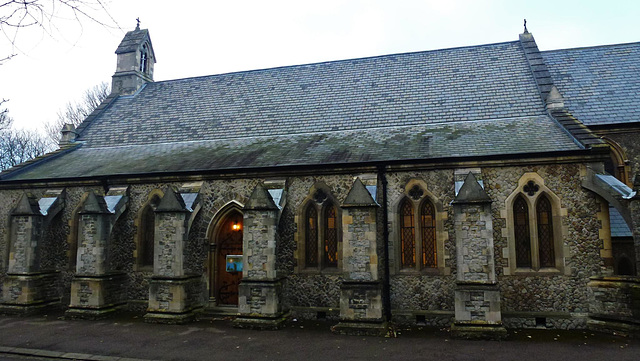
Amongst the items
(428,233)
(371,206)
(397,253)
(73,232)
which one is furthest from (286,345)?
(73,232)

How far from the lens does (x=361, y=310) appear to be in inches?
428

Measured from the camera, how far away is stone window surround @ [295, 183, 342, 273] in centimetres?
1250

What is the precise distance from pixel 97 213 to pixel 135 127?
237 inches

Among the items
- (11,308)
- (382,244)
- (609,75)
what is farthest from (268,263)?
(609,75)

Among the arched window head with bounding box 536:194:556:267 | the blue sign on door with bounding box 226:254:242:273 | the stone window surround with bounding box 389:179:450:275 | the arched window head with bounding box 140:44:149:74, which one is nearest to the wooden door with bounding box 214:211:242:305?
the blue sign on door with bounding box 226:254:242:273

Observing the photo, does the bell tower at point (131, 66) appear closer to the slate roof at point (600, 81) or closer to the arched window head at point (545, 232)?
the arched window head at point (545, 232)

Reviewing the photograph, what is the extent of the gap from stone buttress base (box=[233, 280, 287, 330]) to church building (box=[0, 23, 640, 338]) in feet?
0.13

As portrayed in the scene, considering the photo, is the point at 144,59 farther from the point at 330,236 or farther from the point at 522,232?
the point at 522,232

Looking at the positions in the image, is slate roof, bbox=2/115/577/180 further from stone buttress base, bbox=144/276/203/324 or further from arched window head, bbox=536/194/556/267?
stone buttress base, bbox=144/276/203/324

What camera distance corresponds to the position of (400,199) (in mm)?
12180

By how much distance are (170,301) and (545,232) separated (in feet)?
35.0

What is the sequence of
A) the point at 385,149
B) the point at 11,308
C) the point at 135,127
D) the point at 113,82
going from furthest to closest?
the point at 113,82 → the point at 135,127 → the point at 11,308 → the point at 385,149

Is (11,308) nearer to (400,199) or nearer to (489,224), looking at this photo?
(400,199)

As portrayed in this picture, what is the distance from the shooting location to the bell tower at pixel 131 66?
21.3 meters
